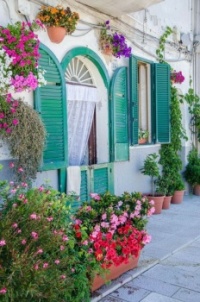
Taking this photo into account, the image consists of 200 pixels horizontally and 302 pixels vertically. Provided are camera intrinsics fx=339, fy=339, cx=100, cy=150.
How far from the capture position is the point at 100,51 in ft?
18.7

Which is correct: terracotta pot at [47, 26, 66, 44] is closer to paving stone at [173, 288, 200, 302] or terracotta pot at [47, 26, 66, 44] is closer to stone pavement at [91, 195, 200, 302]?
stone pavement at [91, 195, 200, 302]

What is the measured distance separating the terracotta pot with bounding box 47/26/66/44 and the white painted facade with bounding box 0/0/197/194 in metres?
0.08

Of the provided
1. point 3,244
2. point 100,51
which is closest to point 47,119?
point 100,51

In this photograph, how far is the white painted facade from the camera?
4.61m

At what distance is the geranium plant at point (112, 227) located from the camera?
3127mm

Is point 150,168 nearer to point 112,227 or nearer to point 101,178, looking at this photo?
point 101,178

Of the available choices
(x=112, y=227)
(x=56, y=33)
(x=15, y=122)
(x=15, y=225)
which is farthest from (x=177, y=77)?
(x=15, y=225)

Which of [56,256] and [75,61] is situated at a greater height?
[75,61]

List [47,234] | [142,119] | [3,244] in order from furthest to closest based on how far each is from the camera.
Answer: [142,119] < [47,234] < [3,244]

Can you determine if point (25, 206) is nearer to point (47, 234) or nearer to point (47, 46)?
point (47, 234)

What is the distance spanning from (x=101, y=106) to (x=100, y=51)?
92 centimetres

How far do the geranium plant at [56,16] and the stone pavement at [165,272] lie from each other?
3.23 m

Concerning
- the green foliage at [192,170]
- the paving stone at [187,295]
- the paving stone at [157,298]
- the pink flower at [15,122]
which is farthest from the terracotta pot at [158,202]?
the pink flower at [15,122]

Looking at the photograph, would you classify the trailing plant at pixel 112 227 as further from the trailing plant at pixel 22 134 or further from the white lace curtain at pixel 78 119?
the white lace curtain at pixel 78 119
